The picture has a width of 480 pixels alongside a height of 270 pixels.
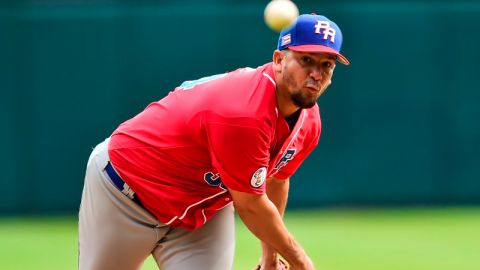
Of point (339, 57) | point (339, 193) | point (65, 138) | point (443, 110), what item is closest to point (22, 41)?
point (65, 138)

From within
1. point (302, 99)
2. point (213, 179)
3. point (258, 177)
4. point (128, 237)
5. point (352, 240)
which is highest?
point (302, 99)

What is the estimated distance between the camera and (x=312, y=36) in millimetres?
5168

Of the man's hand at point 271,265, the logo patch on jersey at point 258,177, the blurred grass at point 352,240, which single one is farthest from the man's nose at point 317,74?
the blurred grass at point 352,240

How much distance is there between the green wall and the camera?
1185cm

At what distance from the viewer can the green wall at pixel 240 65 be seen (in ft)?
38.9

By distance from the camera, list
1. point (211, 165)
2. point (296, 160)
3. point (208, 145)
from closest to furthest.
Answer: point (208, 145) → point (211, 165) → point (296, 160)

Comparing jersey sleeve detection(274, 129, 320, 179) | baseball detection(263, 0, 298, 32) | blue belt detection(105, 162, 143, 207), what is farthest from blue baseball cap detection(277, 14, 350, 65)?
blue belt detection(105, 162, 143, 207)

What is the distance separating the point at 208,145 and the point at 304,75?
0.67 m

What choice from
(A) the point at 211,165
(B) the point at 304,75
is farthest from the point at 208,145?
(B) the point at 304,75

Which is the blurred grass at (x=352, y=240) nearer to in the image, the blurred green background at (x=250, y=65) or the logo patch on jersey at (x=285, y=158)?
the blurred green background at (x=250, y=65)

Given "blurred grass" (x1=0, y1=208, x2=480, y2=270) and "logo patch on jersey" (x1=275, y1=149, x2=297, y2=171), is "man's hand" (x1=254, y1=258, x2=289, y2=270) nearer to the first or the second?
"logo patch on jersey" (x1=275, y1=149, x2=297, y2=171)

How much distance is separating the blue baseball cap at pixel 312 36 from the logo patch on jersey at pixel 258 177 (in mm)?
693

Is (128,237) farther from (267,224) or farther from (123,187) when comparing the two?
(267,224)

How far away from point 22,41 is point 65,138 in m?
1.34
